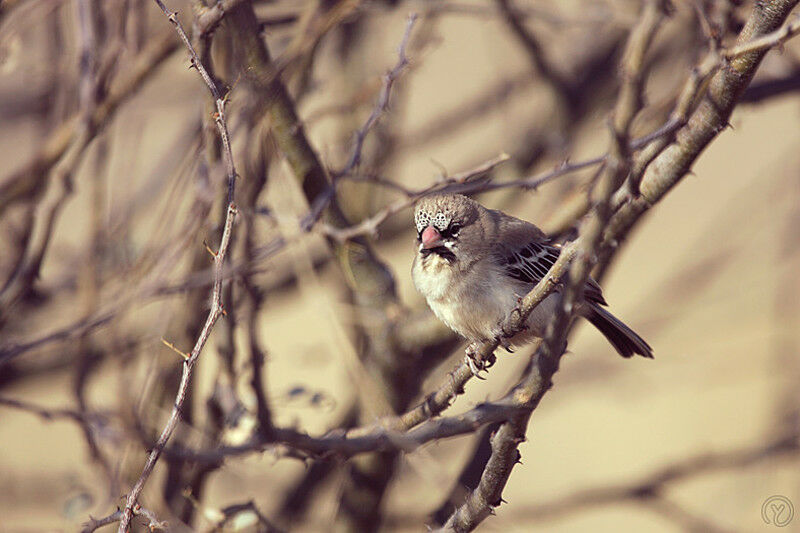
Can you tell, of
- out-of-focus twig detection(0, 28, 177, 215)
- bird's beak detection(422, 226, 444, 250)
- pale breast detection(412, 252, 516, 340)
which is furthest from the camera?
out-of-focus twig detection(0, 28, 177, 215)

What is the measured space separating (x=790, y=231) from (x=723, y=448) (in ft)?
6.43

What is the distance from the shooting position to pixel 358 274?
445 cm

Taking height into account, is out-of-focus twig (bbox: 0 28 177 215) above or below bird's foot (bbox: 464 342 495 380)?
above

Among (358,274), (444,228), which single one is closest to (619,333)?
(444,228)

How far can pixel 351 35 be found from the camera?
5.80 metres

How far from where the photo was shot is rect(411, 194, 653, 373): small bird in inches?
140

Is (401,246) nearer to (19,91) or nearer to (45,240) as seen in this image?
(45,240)

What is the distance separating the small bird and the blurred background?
29 centimetres

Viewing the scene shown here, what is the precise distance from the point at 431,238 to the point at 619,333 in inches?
43.0

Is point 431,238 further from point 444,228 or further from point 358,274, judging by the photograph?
point 358,274

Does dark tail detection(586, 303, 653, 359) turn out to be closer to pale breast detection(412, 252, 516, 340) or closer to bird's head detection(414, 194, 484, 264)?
pale breast detection(412, 252, 516, 340)

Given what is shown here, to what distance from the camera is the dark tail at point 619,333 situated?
13.0 feet

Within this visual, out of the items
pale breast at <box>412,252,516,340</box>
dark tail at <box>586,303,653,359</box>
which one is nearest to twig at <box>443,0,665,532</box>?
pale breast at <box>412,252,516,340</box>

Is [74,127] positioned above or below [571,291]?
above
